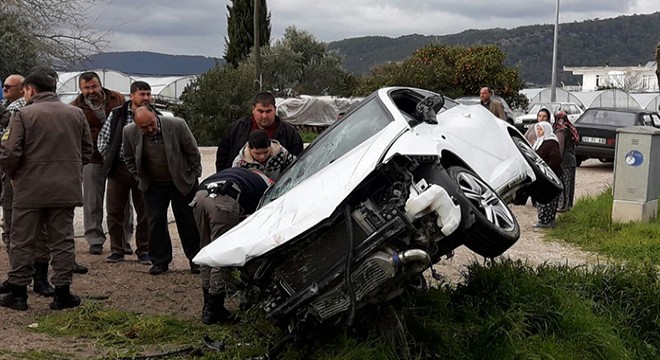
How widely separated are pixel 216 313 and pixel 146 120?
6.58ft

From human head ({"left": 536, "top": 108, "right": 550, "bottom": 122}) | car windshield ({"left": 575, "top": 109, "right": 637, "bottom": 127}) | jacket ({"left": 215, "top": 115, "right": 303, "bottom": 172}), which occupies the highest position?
jacket ({"left": 215, "top": 115, "right": 303, "bottom": 172})

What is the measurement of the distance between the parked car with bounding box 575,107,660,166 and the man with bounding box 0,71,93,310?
14637mm

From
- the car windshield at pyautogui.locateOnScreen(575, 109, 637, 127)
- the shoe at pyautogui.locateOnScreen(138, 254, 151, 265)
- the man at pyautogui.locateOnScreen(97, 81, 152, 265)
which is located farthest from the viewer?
the car windshield at pyautogui.locateOnScreen(575, 109, 637, 127)

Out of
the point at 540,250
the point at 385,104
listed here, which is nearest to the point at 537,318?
the point at 385,104

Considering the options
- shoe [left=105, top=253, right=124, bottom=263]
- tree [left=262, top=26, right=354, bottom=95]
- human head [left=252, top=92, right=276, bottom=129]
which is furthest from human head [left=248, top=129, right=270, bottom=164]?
tree [left=262, top=26, right=354, bottom=95]

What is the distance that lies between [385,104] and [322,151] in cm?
56

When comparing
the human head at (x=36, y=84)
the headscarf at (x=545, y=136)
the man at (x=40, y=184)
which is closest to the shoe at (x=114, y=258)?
the man at (x=40, y=184)

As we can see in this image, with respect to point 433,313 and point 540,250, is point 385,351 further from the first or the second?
point 540,250

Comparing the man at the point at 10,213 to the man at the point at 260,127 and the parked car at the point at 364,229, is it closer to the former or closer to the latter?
the man at the point at 260,127

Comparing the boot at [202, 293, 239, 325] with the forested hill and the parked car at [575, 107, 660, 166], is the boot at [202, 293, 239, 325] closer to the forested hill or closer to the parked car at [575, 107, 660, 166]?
the parked car at [575, 107, 660, 166]

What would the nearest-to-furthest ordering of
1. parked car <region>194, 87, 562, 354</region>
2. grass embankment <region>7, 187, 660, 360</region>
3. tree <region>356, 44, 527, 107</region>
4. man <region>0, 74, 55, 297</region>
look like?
parked car <region>194, 87, 562, 354</region>
grass embankment <region>7, 187, 660, 360</region>
man <region>0, 74, 55, 297</region>
tree <region>356, 44, 527, 107</region>

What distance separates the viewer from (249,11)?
46.8 metres

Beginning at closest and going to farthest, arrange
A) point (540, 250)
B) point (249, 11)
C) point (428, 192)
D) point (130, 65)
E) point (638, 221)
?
1. point (428, 192)
2. point (540, 250)
3. point (638, 221)
4. point (249, 11)
5. point (130, 65)

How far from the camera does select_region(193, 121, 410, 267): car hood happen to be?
4.61 metres
